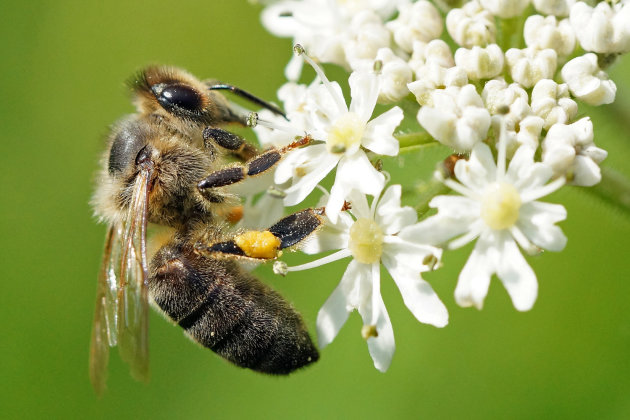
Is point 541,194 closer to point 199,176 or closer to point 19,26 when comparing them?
point 199,176

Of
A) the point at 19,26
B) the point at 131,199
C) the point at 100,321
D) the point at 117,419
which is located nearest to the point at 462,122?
the point at 131,199

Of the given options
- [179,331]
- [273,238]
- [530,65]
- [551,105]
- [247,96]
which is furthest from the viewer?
[179,331]

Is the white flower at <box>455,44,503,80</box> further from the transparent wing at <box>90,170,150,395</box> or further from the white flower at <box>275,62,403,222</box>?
the transparent wing at <box>90,170,150,395</box>

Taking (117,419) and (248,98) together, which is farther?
(117,419)

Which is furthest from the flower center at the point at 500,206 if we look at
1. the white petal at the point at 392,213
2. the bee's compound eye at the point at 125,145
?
the bee's compound eye at the point at 125,145

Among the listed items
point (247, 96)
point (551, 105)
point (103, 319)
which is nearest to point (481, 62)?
point (551, 105)

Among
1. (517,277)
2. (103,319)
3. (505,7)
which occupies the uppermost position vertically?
(505,7)

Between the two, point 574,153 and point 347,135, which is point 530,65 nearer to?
point 574,153
